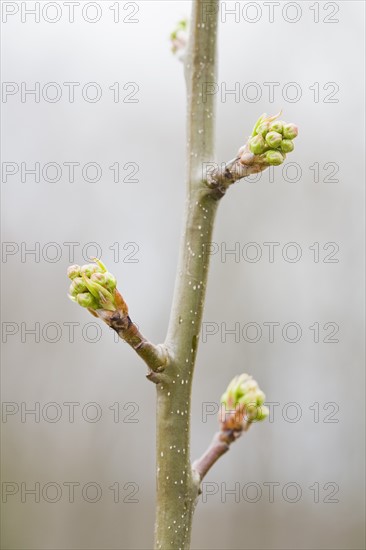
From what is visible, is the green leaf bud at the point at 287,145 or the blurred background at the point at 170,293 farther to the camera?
the blurred background at the point at 170,293

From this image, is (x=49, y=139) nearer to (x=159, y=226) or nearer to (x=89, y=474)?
(x=159, y=226)

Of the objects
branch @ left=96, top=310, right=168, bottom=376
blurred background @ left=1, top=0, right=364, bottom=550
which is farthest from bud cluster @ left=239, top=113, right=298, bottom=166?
blurred background @ left=1, top=0, right=364, bottom=550

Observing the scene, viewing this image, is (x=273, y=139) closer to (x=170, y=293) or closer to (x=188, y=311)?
(x=188, y=311)

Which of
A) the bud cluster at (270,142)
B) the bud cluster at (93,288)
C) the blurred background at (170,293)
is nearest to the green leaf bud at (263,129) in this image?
the bud cluster at (270,142)

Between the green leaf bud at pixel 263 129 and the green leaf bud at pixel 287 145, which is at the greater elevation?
the green leaf bud at pixel 263 129

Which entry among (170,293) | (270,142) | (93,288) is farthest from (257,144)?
(170,293)

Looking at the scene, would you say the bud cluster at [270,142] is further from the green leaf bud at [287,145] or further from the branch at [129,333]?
the branch at [129,333]

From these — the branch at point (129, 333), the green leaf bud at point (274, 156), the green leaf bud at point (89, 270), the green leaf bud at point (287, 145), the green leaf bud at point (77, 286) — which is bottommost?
the branch at point (129, 333)

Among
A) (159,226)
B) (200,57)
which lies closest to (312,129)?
(159,226)
